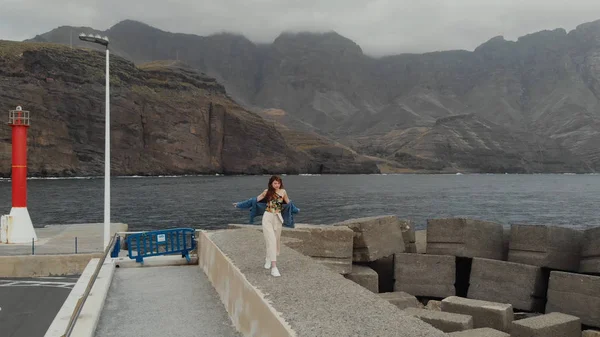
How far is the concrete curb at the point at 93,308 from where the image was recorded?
958 cm

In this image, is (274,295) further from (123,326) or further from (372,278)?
(372,278)

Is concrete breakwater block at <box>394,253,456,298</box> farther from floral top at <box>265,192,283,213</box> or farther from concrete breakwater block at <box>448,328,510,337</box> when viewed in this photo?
floral top at <box>265,192,283,213</box>

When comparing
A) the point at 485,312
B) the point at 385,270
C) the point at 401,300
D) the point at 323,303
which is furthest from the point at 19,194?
the point at 323,303

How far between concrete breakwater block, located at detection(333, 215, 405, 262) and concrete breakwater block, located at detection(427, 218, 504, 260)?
1193 mm

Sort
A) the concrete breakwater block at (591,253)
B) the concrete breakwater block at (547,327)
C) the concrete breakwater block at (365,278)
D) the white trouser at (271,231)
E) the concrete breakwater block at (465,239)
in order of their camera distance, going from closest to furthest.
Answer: the white trouser at (271,231)
the concrete breakwater block at (547,327)
the concrete breakwater block at (591,253)
the concrete breakwater block at (365,278)
the concrete breakwater block at (465,239)

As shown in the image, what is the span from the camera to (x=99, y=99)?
198 m

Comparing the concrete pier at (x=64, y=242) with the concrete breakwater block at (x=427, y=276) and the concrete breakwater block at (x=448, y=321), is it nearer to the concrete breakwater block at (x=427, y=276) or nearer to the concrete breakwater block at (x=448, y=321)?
the concrete breakwater block at (x=427, y=276)

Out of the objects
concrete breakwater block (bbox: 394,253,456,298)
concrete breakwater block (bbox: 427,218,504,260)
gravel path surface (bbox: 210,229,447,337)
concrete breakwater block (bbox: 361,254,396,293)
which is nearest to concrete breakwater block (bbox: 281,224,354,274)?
concrete breakwater block (bbox: 361,254,396,293)

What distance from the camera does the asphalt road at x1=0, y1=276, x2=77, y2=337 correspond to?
1386 centimetres

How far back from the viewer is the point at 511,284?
15.6 metres

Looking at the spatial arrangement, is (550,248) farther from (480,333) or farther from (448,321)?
(480,333)

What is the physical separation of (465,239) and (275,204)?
9075 millimetres

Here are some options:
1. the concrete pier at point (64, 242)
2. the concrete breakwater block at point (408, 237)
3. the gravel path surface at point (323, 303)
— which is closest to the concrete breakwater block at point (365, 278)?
the concrete breakwater block at point (408, 237)

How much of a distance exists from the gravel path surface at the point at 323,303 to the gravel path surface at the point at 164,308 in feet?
3.84
